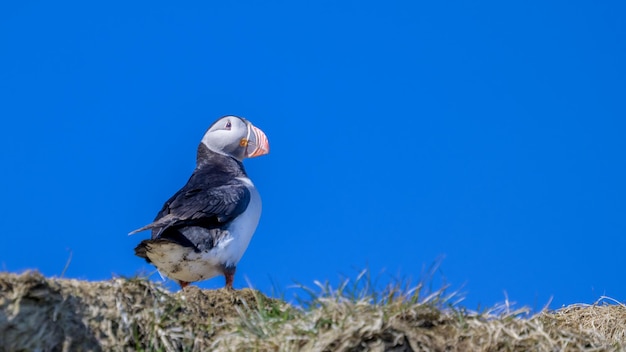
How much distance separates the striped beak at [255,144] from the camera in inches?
421

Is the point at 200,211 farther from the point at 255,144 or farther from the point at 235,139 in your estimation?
the point at 255,144

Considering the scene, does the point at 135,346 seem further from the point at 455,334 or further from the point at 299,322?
the point at 455,334

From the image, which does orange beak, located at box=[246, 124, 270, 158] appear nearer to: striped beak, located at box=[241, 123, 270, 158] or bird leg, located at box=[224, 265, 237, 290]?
striped beak, located at box=[241, 123, 270, 158]

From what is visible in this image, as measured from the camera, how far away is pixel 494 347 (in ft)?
18.0

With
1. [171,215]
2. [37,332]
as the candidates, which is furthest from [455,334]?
[171,215]

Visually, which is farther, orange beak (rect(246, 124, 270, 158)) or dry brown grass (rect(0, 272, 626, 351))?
orange beak (rect(246, 124, 270, 158))

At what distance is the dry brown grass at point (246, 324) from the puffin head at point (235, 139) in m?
4.63

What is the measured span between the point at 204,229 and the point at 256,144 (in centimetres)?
195

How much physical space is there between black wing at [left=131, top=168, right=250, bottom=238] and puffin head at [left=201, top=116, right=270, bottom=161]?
943 mm

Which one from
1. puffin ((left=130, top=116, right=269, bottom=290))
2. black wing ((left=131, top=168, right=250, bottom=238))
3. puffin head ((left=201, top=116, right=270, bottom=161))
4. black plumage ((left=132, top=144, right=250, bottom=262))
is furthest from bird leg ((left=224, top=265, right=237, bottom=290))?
puffin head ((left=201, top=116, right=270, bottom=161))

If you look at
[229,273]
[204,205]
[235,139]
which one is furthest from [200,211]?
[235,139]

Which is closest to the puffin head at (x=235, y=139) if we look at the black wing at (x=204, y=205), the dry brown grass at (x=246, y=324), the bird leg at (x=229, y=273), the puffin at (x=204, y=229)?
the puffin at (x=204, y=229)

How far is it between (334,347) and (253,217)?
426 centimetres

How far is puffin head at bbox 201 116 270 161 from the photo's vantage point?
10.6 m
